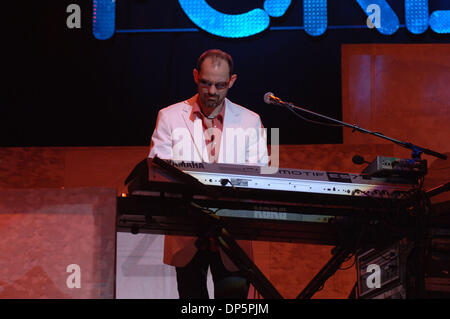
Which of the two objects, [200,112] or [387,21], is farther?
[387,21]

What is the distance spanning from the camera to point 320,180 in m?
2.43

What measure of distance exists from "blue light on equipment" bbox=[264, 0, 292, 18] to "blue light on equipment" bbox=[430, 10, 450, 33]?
1.22 meters

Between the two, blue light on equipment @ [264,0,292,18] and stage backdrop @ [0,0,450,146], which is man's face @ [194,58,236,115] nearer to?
stage backdrop @ [0,0,450,146]

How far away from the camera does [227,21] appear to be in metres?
5.09

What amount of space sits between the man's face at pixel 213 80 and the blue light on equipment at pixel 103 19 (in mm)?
2348

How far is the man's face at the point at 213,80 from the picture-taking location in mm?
2977

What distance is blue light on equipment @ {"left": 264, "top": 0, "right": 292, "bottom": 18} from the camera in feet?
16.7

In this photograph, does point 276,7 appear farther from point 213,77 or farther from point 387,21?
point 213,77

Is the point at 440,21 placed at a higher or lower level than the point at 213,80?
higher

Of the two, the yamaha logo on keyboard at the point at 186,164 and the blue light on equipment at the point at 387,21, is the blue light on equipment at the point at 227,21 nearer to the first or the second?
the blue light on equipment at the point at 387,21

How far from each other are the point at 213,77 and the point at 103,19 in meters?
2.52

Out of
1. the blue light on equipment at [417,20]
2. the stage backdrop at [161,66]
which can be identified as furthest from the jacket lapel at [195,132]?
the blue light on equipment at [417,20]

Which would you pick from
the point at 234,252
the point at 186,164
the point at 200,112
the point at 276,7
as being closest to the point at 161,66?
the point at 276,7
